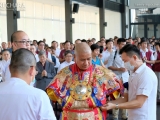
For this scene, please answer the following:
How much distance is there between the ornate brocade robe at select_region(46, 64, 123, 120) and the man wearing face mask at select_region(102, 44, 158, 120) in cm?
12

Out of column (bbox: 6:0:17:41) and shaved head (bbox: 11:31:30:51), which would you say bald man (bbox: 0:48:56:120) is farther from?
column (bbox: 6:0:17:41)

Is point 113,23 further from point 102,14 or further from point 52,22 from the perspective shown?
point 52,22

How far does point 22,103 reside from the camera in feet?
7.83

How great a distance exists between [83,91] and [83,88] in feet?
0.10

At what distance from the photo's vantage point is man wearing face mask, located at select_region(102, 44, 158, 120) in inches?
142

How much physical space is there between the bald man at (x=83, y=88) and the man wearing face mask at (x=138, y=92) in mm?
130

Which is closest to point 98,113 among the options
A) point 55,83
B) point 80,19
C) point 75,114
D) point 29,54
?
point 75,114

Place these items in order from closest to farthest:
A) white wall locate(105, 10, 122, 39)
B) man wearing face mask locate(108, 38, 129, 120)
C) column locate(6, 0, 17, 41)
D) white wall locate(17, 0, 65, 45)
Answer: man wearing face mask locate(108, 38, 129, 120) < column locate(6, 0, 17, 41) < white wall locate(17, 0, 65, 45) < white wall locate(105, 10, 122, 39)

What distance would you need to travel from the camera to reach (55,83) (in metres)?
3.77

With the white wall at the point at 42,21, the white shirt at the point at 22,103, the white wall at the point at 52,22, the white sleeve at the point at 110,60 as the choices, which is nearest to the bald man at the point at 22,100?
the white shirt at the point at 22,103

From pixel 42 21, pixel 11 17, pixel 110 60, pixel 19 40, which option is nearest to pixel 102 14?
pixel 42 21

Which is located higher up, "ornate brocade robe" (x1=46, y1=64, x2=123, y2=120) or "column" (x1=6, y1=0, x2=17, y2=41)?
"column" (x1=6, y1=0, x2=17, y2=41)

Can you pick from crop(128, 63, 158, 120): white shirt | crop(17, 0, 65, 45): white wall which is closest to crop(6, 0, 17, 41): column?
crop(17, 0, 65, 45): white wall

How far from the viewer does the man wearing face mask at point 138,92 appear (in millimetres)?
3609
